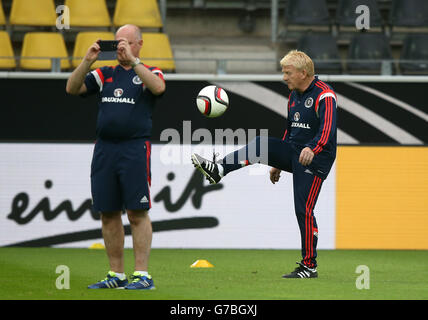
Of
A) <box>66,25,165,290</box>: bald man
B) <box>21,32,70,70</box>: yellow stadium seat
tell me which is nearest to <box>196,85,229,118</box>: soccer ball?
<box>66,25,165,290</box>: bald man

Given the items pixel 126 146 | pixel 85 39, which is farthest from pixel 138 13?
pixel 126 146

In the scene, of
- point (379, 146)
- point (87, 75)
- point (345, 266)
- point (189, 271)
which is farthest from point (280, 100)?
point (87, 75)

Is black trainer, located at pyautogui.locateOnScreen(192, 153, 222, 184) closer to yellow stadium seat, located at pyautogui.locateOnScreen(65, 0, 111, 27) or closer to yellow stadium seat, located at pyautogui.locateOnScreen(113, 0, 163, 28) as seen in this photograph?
yellow stadium seat, located at pyautogui.locateOnScreen(113, 0, 163, 28)

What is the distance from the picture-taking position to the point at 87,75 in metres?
6.59

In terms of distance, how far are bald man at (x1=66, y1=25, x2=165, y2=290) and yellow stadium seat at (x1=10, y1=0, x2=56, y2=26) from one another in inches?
307

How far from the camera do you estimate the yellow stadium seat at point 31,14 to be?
1399cm

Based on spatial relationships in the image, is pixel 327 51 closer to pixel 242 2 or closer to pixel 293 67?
pixel 242 2

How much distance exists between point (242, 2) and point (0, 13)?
427cm

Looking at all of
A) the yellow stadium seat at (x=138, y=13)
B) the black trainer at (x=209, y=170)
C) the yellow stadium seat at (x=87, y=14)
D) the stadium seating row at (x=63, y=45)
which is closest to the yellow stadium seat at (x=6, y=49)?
the stadium seating row at (x=63, y=45)

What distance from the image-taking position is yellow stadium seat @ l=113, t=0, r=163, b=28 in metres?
14.1

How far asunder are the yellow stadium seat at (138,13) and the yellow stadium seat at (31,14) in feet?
3.56

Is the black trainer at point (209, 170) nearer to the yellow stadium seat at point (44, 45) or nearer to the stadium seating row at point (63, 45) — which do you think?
the stadium seating row at point (63, 45)

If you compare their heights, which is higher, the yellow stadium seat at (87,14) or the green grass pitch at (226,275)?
the yellow stadium seat at (87,14)

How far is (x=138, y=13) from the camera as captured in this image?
46.4ft
